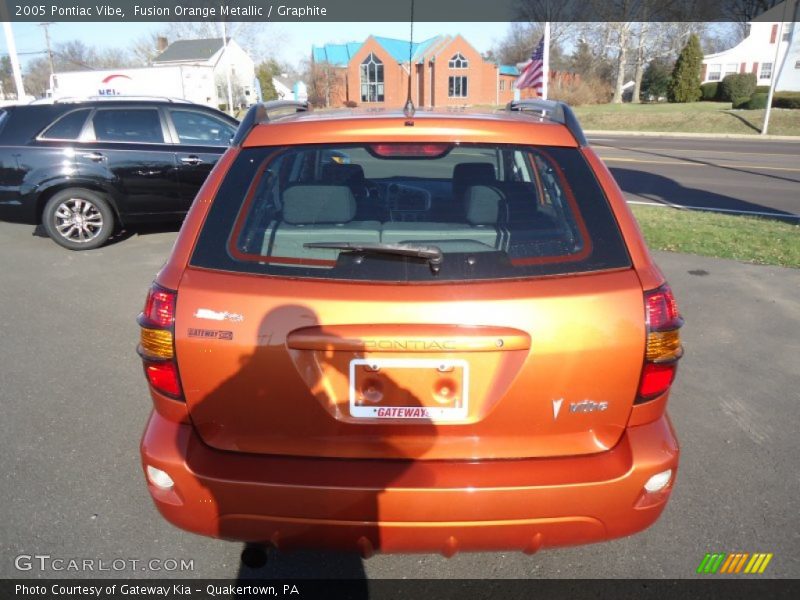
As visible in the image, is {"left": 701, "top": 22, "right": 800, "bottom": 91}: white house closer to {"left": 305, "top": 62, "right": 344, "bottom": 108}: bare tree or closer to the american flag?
{"left": 305, "top": 62, "right": 344, "bottom": 108}: bare tree

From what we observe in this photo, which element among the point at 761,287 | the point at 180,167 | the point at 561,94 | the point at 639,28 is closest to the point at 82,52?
the point at 561,94

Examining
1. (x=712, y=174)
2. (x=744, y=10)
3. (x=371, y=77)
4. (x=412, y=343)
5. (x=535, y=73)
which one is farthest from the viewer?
(x=744, y=10)

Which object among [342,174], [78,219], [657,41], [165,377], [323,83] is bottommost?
[78,219]

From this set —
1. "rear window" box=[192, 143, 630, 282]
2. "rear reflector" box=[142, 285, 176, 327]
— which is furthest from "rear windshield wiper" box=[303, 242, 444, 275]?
"rear reflector" box=[142, 285, 176, 327]

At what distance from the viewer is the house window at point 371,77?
58000mm

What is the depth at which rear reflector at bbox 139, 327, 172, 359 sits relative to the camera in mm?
1954

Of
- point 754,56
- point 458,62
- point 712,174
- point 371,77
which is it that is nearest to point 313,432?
point 712,174

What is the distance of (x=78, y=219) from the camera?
7.77 m

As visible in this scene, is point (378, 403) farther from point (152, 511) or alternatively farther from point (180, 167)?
point (180, 167)

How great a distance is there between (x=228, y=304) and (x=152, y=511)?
1.45 m

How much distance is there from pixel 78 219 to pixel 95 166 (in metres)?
0.72

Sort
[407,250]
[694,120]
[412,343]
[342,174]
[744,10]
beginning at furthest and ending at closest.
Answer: [744,10], [694,120], [342,174], [407,250], [412,343]

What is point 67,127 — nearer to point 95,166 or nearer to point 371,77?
point 95,166

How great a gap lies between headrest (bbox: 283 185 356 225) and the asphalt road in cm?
978
